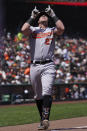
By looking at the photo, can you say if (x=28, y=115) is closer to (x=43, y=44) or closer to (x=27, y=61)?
(x=43, y=44)

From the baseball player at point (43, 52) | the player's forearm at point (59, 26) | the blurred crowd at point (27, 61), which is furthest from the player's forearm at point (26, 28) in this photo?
the blurred crowd at point (27, 61)

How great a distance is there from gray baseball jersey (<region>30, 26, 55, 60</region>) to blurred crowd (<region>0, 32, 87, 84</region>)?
11.0 m

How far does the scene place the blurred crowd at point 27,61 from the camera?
18.0 m

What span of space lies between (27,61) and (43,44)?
542 inches

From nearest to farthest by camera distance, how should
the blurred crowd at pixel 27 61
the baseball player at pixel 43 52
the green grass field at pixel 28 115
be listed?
the baseball player at pixel 43 52 < the green grass field at pixel 28 115 < the blurred crowd at pixel 27 61

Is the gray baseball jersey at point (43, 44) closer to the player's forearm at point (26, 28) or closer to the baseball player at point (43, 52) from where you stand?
the baseball player at point (43, 52)

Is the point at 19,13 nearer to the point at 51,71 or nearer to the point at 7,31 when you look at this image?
the point at 7,31

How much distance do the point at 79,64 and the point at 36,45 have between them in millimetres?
16352

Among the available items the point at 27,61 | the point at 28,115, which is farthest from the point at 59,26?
the point at 27,61

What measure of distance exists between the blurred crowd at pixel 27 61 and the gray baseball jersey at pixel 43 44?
10972 mm

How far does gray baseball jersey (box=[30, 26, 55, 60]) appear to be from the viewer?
6121 mm

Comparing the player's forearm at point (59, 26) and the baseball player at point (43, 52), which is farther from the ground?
the player's forearm at point (59, 26)

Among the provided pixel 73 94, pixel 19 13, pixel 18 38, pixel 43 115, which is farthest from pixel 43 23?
pixel 19 13

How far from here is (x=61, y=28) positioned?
6066mm
